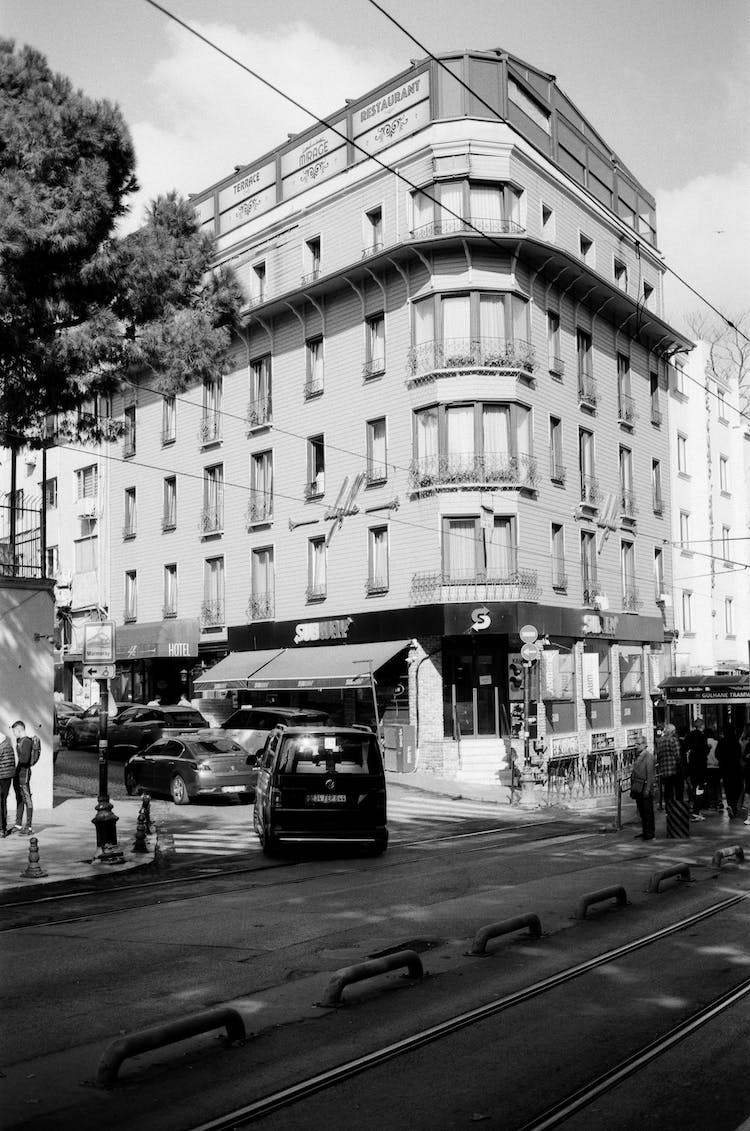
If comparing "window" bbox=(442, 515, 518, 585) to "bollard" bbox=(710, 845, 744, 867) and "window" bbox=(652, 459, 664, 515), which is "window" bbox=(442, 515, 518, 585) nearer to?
"window" bbox=(652, 459, 664, 515)

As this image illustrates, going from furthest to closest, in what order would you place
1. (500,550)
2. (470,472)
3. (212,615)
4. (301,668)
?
1. (212,615)
2. (301,668)
3. (500,550)
4. (470,472)

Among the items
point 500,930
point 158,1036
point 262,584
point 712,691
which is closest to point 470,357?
point 262,584

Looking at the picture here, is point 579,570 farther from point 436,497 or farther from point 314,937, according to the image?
point 314,937

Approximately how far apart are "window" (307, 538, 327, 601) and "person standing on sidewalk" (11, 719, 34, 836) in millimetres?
19169

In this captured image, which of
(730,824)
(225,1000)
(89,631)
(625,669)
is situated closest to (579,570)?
(625,669)

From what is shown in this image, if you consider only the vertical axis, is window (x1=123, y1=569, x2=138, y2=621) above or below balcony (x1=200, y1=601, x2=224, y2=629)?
above

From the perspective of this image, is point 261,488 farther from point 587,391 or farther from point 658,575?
point 658,575

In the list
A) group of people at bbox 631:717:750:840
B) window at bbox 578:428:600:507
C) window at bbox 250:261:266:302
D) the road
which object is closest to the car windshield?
the road

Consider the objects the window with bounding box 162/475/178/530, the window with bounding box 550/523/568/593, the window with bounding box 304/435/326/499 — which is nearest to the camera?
the window with bounding box 550/523/568/593

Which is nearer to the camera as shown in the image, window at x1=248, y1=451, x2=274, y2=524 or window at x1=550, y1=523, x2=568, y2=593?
window at x1=550, y1=523, x2=568, y2=593

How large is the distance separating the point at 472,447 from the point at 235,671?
11.1 meters

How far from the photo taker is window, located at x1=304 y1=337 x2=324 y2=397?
39.4m

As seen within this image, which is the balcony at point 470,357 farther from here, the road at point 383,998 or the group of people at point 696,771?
the road at point 383,998

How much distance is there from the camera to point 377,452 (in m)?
37.1
